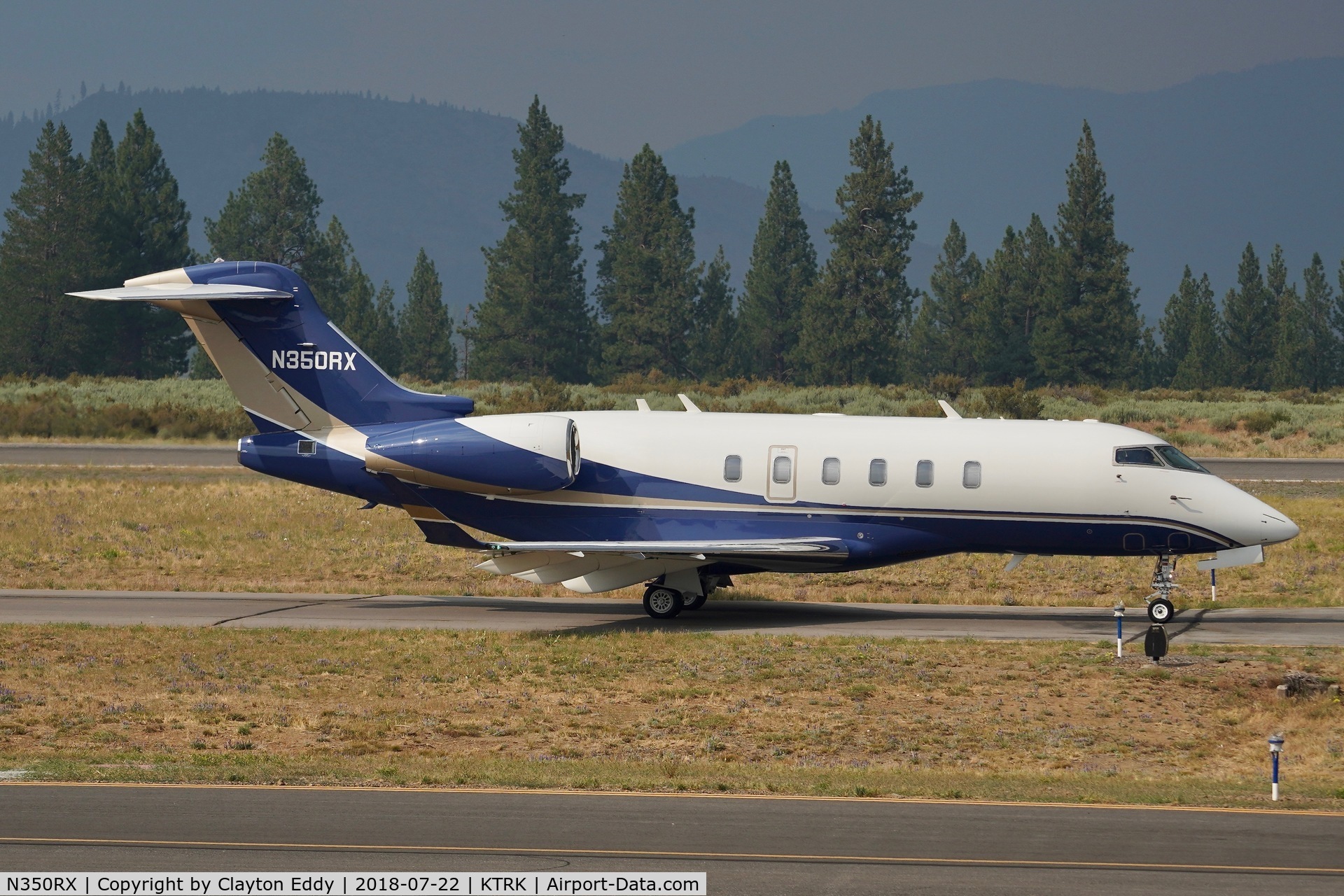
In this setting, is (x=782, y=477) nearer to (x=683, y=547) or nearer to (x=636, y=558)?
(x=683, y=547)

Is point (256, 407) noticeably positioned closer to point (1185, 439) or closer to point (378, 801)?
point (378, 801)

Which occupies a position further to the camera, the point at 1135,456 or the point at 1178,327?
the point at 1178,327

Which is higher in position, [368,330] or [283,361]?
[368,330]

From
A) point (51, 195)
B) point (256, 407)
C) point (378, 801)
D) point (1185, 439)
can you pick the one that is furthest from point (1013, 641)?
point (51, 195)

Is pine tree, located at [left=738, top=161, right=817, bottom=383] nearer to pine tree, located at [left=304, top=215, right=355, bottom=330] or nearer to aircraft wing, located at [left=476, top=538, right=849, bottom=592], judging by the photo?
pine tree, located at [left=304, top=215, right=355, bottom=330]

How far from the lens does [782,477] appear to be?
25484 mm

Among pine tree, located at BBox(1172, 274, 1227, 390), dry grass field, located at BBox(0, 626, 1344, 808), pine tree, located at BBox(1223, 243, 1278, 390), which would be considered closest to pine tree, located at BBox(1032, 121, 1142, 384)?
pine tree, located at BBox(1172, 274, 1227, 390)

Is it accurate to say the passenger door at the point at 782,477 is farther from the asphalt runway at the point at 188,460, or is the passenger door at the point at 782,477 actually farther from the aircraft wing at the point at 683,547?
the asphalt runway at the point at 188,460

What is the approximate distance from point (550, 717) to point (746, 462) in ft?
25.8

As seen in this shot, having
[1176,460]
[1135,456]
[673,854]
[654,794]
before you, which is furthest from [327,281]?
[673,854]

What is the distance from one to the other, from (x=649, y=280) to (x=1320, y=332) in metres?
69.3

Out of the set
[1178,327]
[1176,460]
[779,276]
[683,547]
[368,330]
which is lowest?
[683,547]

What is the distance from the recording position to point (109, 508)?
37.2 meters

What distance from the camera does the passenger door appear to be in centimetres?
2545
